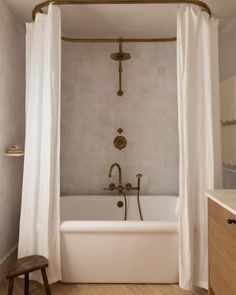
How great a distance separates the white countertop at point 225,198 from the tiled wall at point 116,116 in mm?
1477

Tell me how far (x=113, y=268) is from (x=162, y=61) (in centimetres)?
242

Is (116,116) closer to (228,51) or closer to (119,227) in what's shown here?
(228,51)

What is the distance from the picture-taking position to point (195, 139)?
2.16m

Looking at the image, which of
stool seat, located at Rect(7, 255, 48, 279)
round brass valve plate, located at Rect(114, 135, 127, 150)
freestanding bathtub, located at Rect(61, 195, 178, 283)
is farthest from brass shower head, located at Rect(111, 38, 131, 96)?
stool seat, located at Rect(7, 255, 48, 279)

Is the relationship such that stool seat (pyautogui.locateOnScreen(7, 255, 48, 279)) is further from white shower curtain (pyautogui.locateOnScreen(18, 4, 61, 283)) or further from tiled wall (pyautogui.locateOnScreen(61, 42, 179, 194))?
tiled wall (pyautogui.locateOnScreen(61, 42, 179, 194))

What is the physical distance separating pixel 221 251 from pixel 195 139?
0.91m

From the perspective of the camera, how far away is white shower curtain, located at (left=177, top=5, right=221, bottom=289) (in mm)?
2098

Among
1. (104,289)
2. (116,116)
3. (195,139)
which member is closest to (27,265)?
(104,289)

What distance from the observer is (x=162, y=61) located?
10.8 ft

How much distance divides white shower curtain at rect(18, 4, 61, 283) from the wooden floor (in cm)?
14

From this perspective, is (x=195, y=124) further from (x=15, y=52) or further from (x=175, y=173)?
(x=15, y=52)

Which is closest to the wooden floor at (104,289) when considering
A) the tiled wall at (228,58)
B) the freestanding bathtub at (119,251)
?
the freestanding bathtub at (119,251)

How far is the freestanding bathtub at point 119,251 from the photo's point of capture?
2.17m

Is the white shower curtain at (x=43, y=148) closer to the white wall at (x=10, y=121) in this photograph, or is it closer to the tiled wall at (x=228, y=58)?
the white wall at (x=10, y=121)
